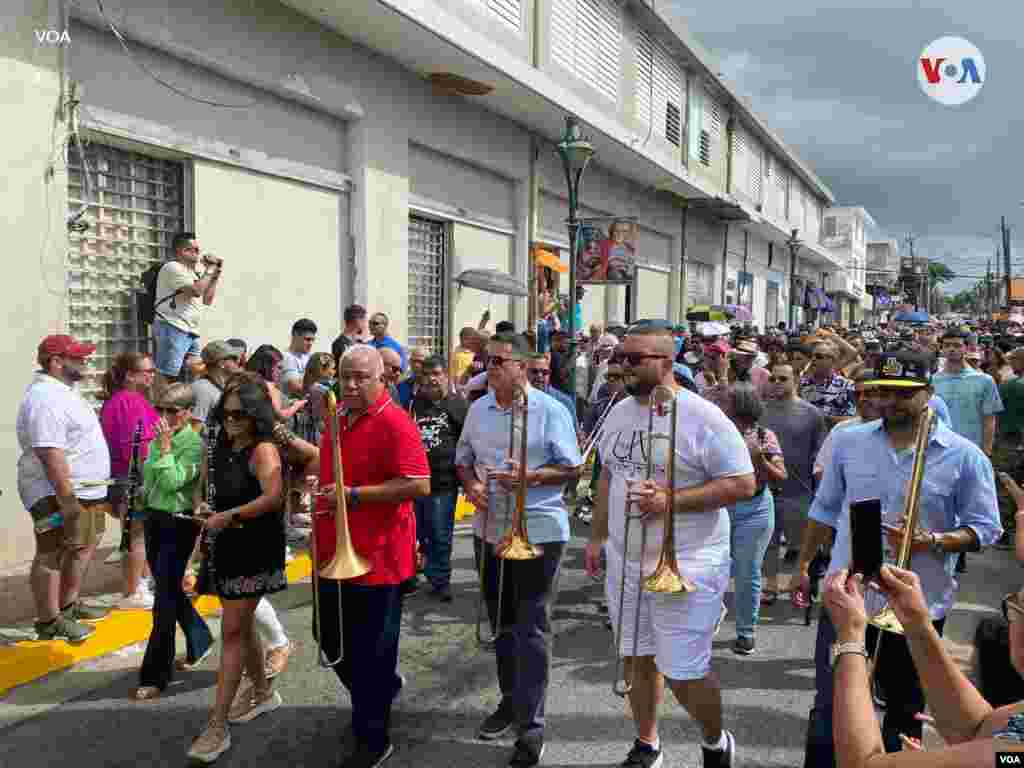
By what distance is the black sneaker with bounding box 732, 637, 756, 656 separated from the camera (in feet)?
18.4

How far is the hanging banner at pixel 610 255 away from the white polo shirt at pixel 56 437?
9.81 m

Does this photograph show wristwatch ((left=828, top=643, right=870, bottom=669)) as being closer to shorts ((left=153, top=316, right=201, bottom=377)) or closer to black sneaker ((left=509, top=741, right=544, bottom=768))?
black sneaker ((left=509, top=741, right=544, bottom=768))

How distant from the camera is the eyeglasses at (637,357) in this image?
3826 mm

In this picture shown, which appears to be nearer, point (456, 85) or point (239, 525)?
point (239, 525)

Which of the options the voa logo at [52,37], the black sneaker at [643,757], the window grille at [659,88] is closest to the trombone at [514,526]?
the black sneaker at [643,757]

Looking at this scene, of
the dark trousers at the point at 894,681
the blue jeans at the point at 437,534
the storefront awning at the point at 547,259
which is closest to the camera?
the dark trousers at the point at 894,681

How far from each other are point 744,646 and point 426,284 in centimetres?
964

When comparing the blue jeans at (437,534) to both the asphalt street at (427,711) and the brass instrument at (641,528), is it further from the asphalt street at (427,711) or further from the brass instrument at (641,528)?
the brass instrument at (641,528)

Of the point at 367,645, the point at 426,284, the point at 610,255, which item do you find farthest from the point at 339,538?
the point at 610,255

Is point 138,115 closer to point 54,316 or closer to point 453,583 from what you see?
point 54,316

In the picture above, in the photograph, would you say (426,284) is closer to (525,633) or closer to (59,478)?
(59,478)

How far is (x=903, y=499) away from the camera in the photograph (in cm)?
363

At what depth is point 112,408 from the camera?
615 centimetres

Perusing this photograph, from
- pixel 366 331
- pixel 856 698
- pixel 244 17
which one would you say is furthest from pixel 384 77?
pixel 856 698
